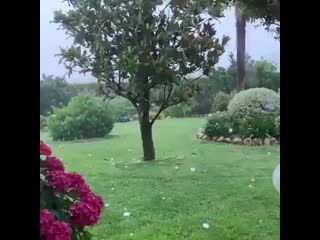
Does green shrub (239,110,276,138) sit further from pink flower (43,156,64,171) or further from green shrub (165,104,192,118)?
pink flower (43,156,64,171)

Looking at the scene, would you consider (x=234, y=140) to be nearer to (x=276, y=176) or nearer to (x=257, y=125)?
(x=257, y=125)

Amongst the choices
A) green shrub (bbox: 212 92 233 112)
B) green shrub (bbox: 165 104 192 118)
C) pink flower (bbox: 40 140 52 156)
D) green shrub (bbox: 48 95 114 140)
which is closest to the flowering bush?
pink flower (bbox: 40 140 52 156)

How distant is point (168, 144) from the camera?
1474mm

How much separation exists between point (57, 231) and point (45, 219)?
50 millimetres

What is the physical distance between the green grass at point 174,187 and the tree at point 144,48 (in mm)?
79

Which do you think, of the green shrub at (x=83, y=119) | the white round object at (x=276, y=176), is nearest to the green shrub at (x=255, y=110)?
the white round object at (x=276, y=176)

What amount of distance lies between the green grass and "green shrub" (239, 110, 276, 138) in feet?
0.17

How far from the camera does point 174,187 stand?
4.66 ft

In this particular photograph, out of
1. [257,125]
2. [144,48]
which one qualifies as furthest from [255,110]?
[144,48]

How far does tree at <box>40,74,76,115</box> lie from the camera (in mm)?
1300
